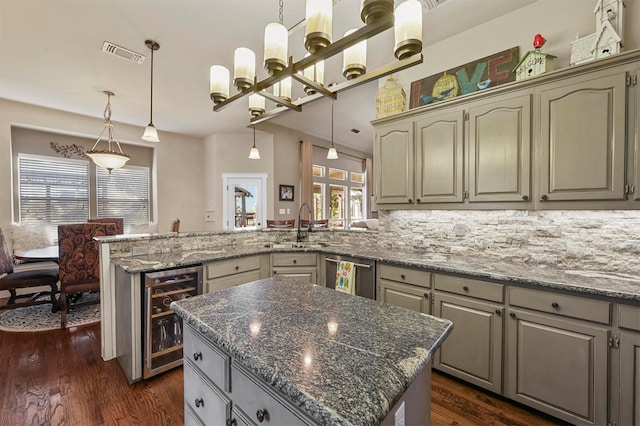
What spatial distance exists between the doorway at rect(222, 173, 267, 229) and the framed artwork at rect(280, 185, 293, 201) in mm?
408

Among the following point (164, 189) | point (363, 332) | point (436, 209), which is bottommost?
point (363, 332)

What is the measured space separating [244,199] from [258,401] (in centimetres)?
560

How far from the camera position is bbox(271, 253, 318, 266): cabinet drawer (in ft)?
10.00

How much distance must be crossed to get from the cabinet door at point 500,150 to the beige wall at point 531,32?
61 centimetres

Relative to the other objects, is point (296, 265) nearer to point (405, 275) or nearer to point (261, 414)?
point (405, 275)

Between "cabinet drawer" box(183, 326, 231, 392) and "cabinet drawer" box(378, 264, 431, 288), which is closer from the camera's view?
"cabinet drawer" box(183, 326, 231, 392)

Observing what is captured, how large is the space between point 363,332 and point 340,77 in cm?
345

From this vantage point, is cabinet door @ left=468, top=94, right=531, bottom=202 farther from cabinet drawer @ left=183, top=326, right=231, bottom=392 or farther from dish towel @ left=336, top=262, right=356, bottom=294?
cabinet drawer @ left=183, top=326, right=231, bottom=392

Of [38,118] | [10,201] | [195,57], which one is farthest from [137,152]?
[195,57]

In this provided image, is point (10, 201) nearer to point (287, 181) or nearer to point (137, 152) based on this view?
point (137, 152)

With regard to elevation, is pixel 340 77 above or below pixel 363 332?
above

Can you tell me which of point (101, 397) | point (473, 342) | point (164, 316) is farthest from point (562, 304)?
point (101, 397)

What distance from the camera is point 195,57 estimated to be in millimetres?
3080

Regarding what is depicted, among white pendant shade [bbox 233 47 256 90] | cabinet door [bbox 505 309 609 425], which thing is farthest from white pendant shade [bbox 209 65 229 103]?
cabinet door [bbox 505 309 609 425]
